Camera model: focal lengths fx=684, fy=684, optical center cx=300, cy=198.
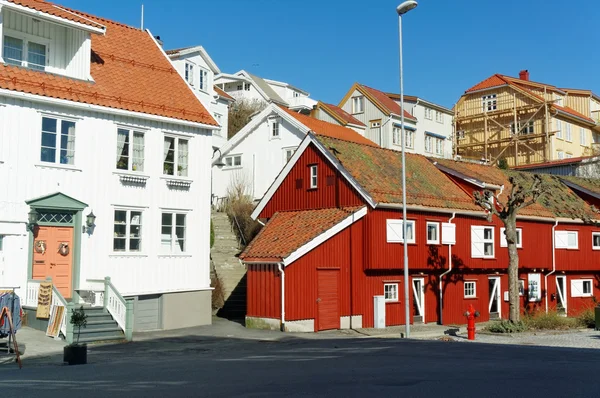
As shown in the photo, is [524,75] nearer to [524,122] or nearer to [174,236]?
[524,122]

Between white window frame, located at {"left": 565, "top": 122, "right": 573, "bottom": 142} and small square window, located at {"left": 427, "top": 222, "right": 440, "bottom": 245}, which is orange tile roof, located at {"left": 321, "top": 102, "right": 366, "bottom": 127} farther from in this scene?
small square window, located at {"left": 427, "top": 222, "right": 440, "bottom": 245}

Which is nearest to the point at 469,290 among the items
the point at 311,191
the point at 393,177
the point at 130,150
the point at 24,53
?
the point at 393,177

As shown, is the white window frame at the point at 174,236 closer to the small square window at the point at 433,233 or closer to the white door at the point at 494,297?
the small square window at the point at 433,233

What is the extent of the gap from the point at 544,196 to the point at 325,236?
53.3 feet

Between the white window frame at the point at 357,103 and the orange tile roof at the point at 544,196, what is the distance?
22221 mm

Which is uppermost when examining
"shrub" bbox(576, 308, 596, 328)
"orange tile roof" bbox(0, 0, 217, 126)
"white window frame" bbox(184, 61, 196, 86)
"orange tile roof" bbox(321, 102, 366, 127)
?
"white window frame" bbox(184, 61, 196, 86)

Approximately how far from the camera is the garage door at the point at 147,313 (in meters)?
23.3

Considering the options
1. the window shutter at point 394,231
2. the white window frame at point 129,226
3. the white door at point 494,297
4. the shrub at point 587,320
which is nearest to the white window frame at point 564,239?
the white door at point 494,297

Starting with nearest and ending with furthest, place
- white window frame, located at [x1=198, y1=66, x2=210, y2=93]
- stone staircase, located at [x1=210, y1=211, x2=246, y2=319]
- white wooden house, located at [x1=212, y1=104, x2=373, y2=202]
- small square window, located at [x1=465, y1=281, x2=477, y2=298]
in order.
Answer: stone staircase, located at [x1=210, y1=211, x2=246, y2=319] < small square window, located at [x1=465, y1=281, x2=477, y2=298] < white wooden house, located at [x1=212, y1=104, x2=373, y2=202] < white window frame, located at [x1=198, y1=66, x2=210, y2=93]

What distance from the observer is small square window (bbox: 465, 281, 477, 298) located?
102 ft

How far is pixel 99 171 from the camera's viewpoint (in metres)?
22.4

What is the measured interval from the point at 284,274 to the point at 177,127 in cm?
660

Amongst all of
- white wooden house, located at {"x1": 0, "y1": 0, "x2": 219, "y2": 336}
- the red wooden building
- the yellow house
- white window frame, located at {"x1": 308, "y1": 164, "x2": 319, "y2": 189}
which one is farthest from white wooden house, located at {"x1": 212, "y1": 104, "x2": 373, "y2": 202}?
the yellow house

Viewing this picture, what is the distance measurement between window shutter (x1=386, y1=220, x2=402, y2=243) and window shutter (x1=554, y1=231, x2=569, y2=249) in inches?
466
